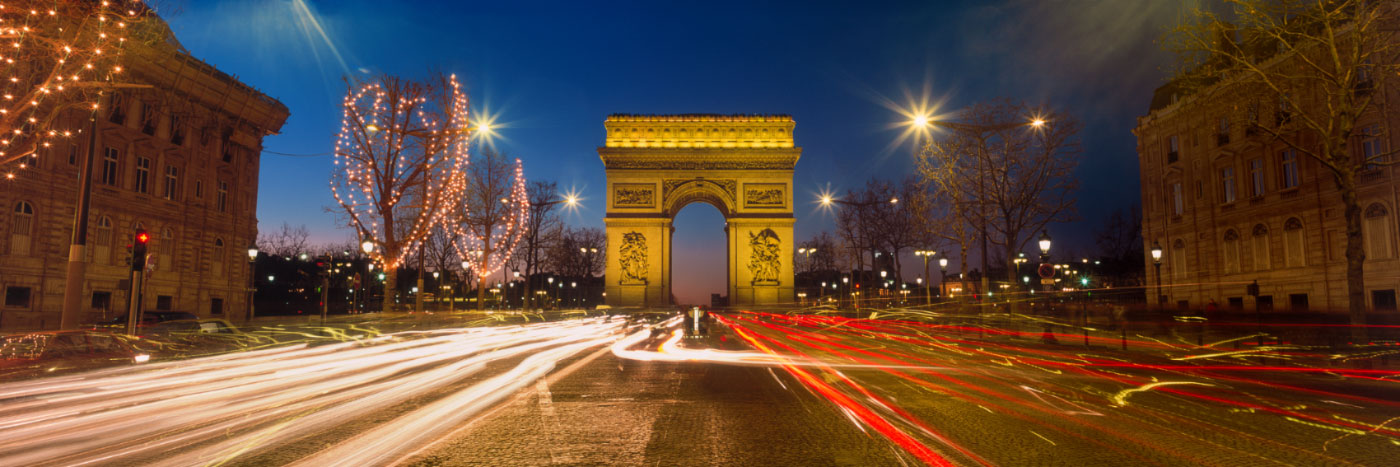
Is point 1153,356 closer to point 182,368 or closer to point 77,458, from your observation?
point 77,458

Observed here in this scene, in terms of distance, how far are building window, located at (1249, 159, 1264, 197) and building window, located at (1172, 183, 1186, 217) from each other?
528 cm

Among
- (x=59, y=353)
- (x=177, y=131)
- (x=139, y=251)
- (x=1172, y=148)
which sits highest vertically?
(x=1172, y=148)

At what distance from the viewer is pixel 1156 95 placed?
40.8 metres

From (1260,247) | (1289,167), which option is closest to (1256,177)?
(1289,167)

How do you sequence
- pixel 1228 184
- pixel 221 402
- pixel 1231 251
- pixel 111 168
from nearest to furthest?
pixel 221 402, pixel 111 168, pixel 1231 251, pixel 1228 184

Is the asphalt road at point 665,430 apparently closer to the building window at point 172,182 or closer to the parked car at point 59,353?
→ the parked car at point 59,353

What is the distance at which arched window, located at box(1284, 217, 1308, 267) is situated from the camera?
28312 millimetres

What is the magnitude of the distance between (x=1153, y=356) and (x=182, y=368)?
1900 cm

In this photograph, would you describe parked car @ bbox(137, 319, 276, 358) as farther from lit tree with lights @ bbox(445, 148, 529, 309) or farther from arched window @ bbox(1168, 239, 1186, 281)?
arched window @ bbox(1168, 239, 1186, 281)

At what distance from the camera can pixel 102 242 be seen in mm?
29375

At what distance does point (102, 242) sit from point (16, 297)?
4.13 meters

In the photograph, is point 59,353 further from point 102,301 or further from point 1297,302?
point 1297,302

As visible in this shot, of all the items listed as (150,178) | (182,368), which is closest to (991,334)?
(182,368)

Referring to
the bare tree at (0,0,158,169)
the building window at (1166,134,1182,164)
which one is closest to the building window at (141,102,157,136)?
the bare tree at (0,0,158,169)
